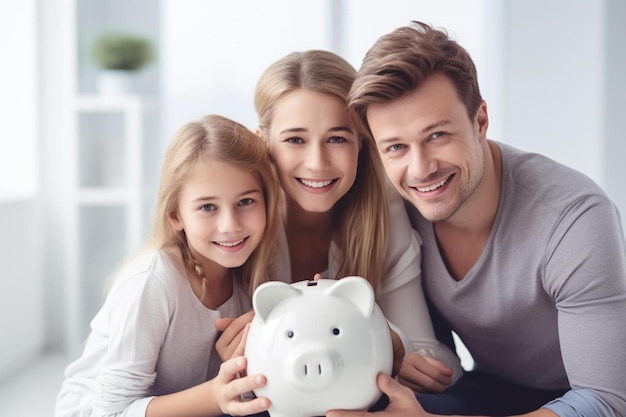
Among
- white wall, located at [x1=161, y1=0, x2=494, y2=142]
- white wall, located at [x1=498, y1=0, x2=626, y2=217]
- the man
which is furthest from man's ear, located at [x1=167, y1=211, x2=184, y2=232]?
white wall, located at [x1=498, y1=0, x2=626, y2=217]

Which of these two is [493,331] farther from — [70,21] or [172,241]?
[70,21]

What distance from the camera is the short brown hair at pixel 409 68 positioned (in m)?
1.58

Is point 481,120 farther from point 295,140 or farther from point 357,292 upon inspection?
point 357,292

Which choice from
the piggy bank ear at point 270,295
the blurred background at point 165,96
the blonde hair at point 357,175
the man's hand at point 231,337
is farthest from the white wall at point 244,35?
the piggy bank ear at point 270,295

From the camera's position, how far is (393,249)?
73.4 inches

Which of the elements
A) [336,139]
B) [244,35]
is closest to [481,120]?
[336,139]

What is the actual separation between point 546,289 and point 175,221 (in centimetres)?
89

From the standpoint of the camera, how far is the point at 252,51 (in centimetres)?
387

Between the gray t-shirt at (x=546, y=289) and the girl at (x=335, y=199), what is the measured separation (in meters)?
0.08

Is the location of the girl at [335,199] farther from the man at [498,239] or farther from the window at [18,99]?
the window at [18,99]

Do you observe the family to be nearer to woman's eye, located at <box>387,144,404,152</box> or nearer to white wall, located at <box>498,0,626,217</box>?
woman's eye, located at <box>387,144,404,152</box>

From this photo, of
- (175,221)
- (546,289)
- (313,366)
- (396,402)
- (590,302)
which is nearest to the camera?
(313,366)

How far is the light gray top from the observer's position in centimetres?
156

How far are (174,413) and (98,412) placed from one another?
0.18 m
